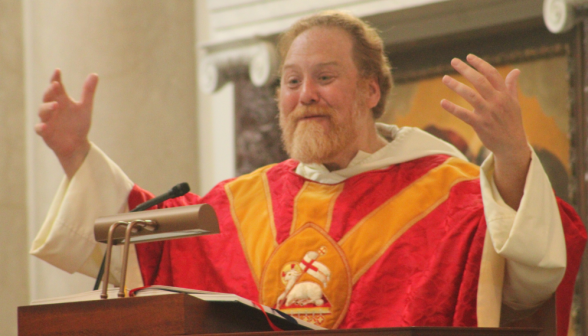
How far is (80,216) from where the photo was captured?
3301mm

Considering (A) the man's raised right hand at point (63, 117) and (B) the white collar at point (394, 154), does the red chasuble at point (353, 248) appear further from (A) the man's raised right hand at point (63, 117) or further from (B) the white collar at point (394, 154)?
(A) the man's raised right hand at point (63, 117)

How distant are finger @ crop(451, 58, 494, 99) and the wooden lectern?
2.36ft

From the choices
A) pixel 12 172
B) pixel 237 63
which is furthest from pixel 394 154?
pixel 12 172

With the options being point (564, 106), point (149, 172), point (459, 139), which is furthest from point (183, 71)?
point (564, 106)

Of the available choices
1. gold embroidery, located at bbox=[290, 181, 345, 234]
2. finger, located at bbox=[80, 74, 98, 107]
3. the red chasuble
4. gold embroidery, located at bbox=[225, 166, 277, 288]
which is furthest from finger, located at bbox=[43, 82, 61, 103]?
gold embroidery, located at bbox=[290, 181, 345, 234]

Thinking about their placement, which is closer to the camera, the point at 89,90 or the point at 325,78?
the point at 89,90

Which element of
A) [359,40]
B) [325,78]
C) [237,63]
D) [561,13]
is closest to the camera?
[325,78]

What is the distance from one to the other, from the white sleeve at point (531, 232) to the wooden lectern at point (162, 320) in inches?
14.6

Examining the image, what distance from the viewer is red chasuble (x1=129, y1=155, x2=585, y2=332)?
2895 mm

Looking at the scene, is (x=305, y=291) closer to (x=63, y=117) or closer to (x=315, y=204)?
(x=315, y=204)

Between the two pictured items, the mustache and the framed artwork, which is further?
the framed artwork

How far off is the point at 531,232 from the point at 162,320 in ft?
3.96

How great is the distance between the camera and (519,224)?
2.52 meters

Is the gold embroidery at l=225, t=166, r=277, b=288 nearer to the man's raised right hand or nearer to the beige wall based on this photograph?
the man's raised right hand
